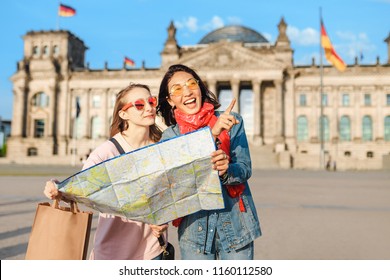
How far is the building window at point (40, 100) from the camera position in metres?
66.9

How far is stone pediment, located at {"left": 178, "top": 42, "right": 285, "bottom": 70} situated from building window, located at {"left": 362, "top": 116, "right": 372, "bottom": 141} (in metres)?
16.7

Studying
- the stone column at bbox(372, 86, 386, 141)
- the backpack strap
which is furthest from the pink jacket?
the stone column at bbox(372, 86, 386, 141)

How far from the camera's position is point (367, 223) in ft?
30.1

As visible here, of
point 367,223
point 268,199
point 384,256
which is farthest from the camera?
point 268,199

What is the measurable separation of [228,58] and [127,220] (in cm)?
5856

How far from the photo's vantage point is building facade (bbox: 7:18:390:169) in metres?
59.0

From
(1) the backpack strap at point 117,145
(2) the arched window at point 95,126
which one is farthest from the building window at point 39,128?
(1) the backpack strap at point 117,145

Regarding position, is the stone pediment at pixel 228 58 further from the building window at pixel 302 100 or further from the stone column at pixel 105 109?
the stone column at pixel 105 109

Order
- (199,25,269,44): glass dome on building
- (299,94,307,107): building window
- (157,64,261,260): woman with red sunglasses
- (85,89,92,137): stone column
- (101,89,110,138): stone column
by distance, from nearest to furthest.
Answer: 1. (157,64,261,260): woman with red sunglasses
2. (299,94,307,107): building window
3. (101,89,110,138): stone column
4. (85,89,92,137): stone column
5. (199,25,269,44): glass dome on building

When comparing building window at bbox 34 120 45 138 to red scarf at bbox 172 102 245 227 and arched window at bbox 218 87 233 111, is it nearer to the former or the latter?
arched window at bbox 218 87 233 111
